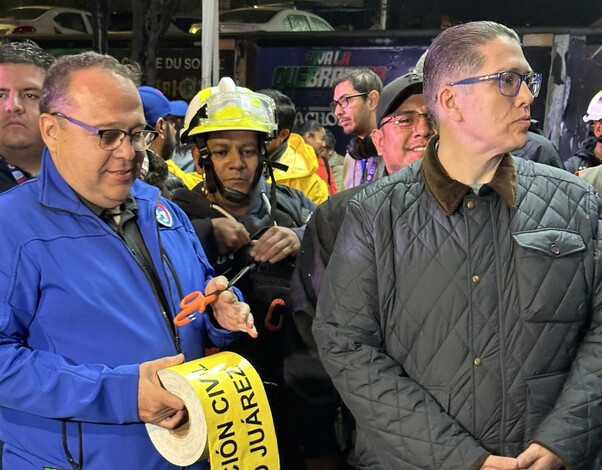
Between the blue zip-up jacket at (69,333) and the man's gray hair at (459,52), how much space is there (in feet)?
3.28

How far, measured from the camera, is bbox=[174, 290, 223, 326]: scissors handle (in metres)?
2.19

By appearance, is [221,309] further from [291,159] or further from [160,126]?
[291,159]

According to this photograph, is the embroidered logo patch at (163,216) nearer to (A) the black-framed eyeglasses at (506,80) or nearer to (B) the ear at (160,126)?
(A) the black-framed eyeglasses at (506,80)

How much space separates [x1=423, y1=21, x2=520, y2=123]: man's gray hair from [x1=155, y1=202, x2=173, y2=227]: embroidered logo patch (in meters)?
0.90

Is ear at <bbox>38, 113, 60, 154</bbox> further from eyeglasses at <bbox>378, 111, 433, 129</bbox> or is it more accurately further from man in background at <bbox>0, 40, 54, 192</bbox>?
eyeglasses at <bbox>378, 111, 433, 129</bbox>

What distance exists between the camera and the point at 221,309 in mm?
2354

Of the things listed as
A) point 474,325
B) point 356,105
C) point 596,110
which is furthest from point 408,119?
point 596,110

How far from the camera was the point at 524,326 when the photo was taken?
2092 mm

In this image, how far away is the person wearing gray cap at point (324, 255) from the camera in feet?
8.88

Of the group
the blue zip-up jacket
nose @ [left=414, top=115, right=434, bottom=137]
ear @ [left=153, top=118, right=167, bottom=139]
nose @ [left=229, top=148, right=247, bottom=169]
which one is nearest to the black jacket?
the blue zip-up jacket

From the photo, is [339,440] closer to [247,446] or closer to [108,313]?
[247,446]

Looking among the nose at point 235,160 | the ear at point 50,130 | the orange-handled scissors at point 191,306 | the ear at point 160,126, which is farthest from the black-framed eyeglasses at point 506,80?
the ear at point 160,126

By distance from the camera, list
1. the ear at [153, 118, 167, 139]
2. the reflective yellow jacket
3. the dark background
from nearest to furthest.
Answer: the ear at [153, 118, 167, 139] < the reflective yellow jacket < the dark background

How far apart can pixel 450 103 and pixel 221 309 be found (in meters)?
0.92
